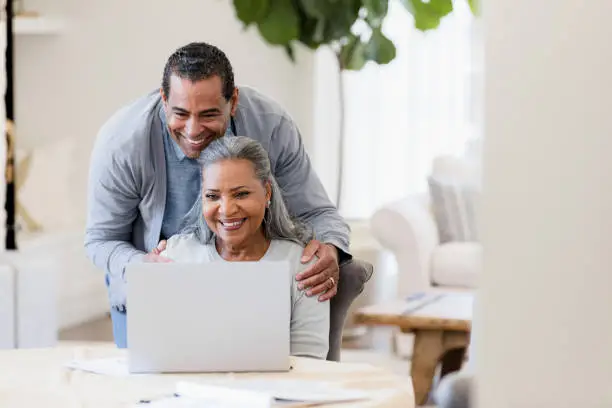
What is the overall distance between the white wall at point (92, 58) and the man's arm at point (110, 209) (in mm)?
2968

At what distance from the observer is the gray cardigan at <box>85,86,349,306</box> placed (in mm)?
2252

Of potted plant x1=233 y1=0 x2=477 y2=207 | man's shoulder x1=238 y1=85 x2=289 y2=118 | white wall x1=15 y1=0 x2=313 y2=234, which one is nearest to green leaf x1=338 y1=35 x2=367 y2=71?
potted plant x1=233 y1=0 x2=477 y2=207

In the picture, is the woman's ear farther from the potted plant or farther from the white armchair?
the white armchair

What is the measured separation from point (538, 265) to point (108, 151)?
2.01 m

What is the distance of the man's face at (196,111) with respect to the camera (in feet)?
6.78

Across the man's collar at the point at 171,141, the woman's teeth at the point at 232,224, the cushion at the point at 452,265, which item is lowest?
the cushion at the point at 452,265

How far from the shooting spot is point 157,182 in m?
2.27

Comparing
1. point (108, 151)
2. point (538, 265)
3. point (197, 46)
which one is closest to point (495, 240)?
point (538, 265)

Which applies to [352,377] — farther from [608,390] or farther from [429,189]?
[429,189]

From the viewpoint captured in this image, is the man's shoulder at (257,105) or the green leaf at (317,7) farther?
the man's shoulder at (257,105)

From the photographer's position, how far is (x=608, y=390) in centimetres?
32

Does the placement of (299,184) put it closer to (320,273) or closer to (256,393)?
(320,273)

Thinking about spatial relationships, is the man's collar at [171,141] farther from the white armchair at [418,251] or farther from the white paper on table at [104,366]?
the white armchair at [418,251]

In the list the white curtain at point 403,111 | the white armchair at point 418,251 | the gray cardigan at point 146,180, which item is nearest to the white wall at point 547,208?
the gray cardigan at point 146,180
